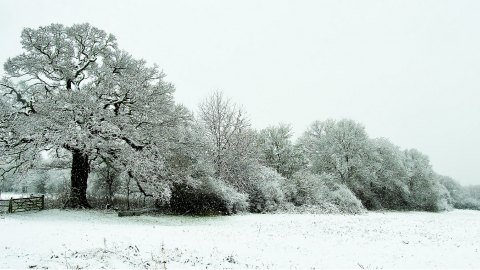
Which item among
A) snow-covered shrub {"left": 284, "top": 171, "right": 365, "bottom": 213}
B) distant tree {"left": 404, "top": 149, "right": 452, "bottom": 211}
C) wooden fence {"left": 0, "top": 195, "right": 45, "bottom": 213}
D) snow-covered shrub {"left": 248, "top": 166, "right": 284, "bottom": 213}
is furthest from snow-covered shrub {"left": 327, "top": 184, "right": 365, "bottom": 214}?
wooden fence {"left": 0, "top": 195, "right": 45, "bottom": 213}

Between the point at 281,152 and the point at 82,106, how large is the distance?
69.4ft

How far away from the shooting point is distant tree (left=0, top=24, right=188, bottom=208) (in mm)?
14258

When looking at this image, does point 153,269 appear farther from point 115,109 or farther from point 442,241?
point 115,109

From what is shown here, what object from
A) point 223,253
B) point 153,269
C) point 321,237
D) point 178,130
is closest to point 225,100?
point 178,130

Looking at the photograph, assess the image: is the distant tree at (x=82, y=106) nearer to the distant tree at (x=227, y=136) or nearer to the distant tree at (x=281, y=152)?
the distant tree at (x=227, y=136)

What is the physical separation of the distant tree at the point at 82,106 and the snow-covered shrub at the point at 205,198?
296 cm

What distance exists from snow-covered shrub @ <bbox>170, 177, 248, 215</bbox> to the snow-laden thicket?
0.26 feet

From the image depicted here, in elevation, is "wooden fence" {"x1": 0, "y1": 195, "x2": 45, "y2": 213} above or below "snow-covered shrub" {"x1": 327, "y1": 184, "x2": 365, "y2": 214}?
above

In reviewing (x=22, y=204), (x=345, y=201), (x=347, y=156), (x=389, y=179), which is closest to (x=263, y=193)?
(x=345, y=201)

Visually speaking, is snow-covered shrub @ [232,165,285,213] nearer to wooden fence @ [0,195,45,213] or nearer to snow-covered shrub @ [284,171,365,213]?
snow-covered shrub @ [284,171,365,213]

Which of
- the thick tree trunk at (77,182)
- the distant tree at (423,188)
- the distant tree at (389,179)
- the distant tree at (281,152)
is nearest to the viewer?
the thick tree trunk at (77,182)

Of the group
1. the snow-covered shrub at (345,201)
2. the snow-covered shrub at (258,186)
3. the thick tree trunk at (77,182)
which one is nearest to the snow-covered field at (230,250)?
the thick tree trunk at (77,182)

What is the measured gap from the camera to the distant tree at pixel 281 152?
29766mm

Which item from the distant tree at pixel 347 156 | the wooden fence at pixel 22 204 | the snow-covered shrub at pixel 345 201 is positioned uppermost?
the distant tree at pixel 347 156
